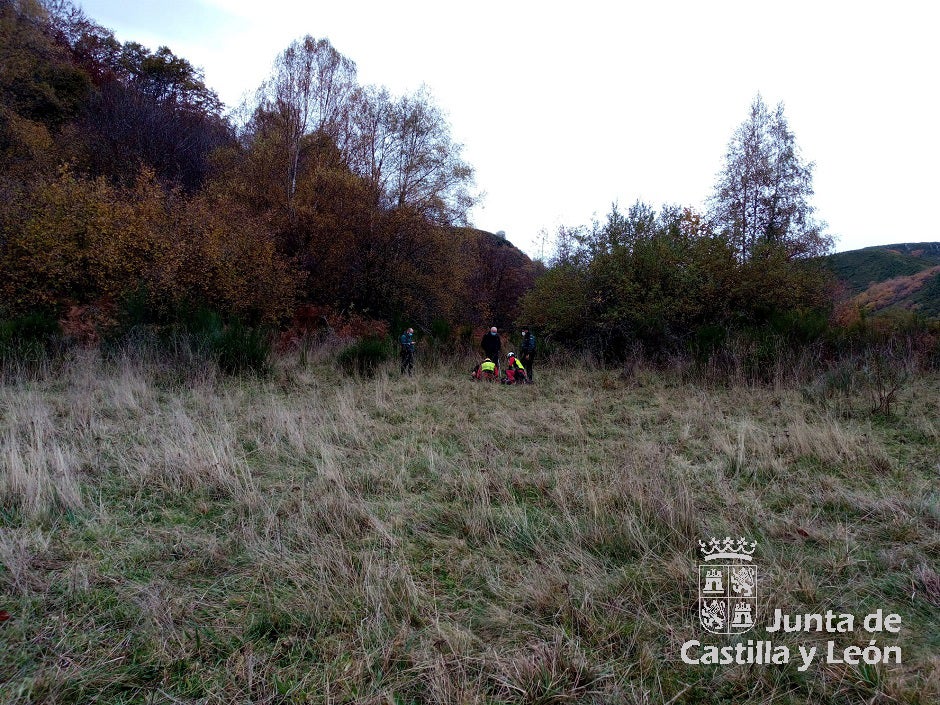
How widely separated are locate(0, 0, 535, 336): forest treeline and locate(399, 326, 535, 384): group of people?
575 cm

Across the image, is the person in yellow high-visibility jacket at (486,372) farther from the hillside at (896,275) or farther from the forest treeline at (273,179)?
the hillside at (896,275)

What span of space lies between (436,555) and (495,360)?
10.1 metres

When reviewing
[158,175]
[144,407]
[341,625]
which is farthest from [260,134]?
[341,625]

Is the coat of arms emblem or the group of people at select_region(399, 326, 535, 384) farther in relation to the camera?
the group of people at select_region(399, 326, 535, 384)

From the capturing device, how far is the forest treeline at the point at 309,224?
12.1 metres

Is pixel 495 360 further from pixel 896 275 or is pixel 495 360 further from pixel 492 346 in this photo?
pixel 896 275

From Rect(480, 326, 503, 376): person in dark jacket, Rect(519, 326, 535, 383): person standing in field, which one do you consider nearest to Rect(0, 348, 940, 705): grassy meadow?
Rect(519, 326, 535, 383): person standing in field

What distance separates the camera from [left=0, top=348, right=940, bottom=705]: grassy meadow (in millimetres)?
1830

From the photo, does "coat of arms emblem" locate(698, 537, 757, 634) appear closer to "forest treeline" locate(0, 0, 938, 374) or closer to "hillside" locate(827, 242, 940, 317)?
"forest treeline" locate(0, 0, 938, 374)

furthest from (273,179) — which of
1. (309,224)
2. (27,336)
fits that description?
(27,336)

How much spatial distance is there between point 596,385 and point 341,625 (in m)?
8.40

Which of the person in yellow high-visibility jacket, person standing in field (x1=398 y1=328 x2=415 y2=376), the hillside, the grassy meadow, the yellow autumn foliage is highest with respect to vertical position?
the hillside

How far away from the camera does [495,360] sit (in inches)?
507

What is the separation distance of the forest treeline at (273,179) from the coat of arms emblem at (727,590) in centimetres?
1326
